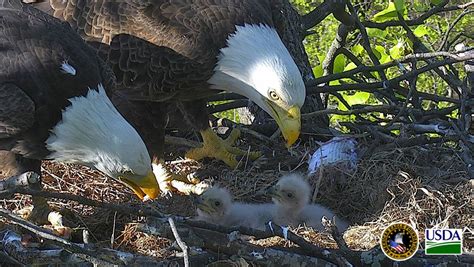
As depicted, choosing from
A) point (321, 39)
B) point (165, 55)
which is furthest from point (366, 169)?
point (321, 39)

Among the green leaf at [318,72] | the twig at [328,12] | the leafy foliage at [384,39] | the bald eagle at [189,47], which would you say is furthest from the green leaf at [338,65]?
the bald eagle at [189,47]

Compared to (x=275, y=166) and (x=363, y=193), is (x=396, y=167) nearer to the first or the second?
(x=363, y=193)

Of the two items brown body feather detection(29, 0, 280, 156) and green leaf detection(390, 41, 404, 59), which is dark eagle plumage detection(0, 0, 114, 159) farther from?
green leaf detection(390, 41, 404, 59)

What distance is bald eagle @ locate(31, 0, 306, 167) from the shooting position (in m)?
4.40

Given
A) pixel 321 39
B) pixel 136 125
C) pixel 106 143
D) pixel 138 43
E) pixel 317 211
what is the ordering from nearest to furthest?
pixel 106 143
pixel 317 211
pixel 138 43
pixel 136 125
pixel 321 39

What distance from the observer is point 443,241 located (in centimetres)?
358

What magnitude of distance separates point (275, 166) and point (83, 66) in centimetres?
148

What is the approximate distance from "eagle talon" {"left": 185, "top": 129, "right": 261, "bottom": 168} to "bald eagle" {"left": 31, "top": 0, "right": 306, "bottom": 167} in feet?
1.70

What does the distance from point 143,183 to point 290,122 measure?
85 cm

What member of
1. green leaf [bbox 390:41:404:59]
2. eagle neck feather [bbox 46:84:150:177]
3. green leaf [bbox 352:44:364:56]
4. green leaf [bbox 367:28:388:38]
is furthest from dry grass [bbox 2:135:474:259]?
green leaf [bbox 367:28:388:38]

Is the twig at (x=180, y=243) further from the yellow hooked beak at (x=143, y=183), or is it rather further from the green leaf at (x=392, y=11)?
the green leaf at (x=392, y=11)

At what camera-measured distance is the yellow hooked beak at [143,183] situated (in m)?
3.88

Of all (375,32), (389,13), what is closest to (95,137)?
(389,13)

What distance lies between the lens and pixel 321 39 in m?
9.30
